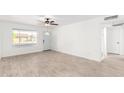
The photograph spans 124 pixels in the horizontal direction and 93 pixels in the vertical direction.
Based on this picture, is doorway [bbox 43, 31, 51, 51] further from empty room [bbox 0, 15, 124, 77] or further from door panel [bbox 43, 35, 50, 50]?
empty room [bbox 0, 15, 124, 77]

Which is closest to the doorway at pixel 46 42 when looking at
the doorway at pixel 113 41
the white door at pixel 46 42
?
the white door at pixel 46 42

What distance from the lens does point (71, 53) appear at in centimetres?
618

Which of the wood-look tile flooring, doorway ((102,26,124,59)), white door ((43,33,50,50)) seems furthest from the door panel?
doorway ((102,26,124,59))

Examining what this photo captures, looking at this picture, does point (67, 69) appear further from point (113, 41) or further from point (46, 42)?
point (46, 42)

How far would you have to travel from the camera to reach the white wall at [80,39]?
4.06m

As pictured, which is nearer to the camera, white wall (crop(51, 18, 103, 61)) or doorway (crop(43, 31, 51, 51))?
white wall (crop(51, 18, 103, 61))

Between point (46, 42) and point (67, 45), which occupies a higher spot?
point (46, 42)

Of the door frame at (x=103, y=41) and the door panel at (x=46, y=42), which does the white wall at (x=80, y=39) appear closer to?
the door frame at (x=103, y=41)

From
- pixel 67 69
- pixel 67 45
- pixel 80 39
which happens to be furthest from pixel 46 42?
pixel 67 69

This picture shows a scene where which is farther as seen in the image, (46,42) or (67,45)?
(46,42)

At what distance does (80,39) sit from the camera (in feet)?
17.7

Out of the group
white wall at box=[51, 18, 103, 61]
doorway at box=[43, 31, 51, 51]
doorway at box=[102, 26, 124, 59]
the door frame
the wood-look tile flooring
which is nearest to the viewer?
the wood-look tile flooring

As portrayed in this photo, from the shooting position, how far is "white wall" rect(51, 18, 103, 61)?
4059 millimetres
